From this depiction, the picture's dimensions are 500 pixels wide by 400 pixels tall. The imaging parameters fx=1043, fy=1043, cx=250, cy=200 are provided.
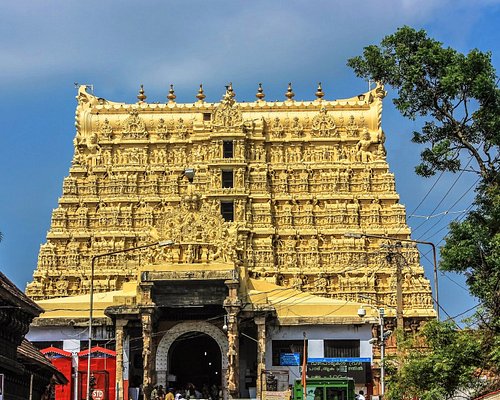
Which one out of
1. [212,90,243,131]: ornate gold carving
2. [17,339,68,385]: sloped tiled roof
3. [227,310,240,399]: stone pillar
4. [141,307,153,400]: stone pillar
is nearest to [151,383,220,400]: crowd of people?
[141,307,153,400]: stone pillar

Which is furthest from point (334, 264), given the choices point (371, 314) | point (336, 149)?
point (371, 314)

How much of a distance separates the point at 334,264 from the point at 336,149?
384 inches

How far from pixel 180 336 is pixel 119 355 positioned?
3777mm

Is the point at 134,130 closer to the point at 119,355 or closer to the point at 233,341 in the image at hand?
the point at 119,355

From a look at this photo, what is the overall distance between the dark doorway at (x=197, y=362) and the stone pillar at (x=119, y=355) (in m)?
6.38

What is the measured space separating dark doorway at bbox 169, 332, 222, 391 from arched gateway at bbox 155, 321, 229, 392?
170 inches

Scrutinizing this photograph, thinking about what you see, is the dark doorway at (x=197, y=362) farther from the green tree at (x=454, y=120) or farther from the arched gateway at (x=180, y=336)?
the green tree at (x=454, y=120)

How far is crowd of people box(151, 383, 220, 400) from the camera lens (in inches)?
2138

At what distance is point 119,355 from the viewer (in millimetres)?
56312

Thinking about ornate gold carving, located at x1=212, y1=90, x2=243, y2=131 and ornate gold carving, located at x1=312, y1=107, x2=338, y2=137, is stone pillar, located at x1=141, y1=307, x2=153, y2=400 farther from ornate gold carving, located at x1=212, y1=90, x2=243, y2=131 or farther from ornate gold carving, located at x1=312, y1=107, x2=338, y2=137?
ornate gold carving, located at x1=312, y1=107, x2=338, y2=137

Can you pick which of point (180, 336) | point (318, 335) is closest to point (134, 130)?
point (180, 336)

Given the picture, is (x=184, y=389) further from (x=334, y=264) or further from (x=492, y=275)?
(x=492, y=275)

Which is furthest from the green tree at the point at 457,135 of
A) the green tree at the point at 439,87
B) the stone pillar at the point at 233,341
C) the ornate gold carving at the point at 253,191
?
the ornate gold carving at the point at 253,191

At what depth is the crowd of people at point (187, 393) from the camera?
5430cm
